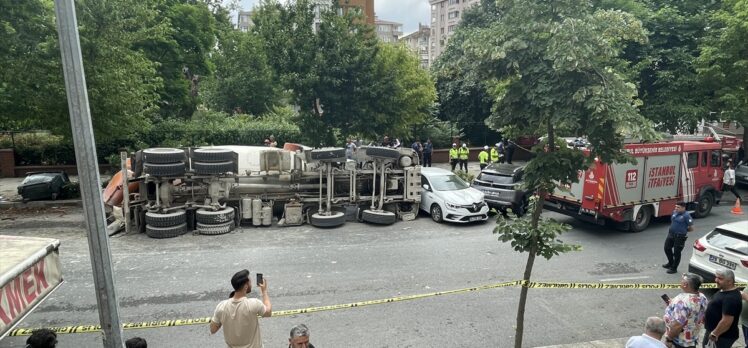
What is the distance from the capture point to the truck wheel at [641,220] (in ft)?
44.2

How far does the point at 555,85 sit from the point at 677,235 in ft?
21.1

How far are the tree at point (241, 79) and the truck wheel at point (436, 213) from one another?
20863 mm

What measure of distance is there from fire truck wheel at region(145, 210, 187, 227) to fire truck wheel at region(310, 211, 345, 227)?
338 centimetres

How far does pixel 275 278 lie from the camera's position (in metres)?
9.66

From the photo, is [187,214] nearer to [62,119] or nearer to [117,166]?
[62,119]

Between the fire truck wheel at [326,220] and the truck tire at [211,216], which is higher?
the truck tire at [211,216]

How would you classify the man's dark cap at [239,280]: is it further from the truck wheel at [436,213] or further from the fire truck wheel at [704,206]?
the fire truck wheel at [704,206]

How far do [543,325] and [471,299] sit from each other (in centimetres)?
133

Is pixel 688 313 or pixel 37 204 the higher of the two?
pixel 688 313

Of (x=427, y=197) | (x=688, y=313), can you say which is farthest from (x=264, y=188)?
(x=688, y=313)

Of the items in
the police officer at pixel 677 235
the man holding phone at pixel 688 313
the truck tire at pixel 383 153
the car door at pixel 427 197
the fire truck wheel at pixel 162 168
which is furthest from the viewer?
the car door at pixel 427 197

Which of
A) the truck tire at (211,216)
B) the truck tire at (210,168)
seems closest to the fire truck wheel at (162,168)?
the truck tire at (210,168)

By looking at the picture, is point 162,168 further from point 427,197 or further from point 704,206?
point 704,206

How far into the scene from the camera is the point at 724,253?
8406 millimetres
